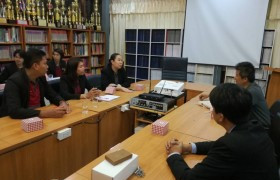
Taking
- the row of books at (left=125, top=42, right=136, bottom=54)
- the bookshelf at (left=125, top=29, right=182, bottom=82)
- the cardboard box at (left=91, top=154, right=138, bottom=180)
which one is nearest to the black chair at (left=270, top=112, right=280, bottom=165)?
the cardboard box at (left=91, top=154, right=138, bottom=180)

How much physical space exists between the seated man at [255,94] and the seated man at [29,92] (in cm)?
176

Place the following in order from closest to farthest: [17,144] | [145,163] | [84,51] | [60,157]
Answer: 1. [145,163]
2. [17,144]
3. [60,157]
4. [84,51]

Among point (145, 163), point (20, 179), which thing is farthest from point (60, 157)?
point (145, 163)

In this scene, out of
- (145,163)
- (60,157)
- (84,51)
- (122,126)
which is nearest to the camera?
(145,163)

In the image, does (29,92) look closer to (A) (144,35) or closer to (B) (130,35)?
(A) (144,35)

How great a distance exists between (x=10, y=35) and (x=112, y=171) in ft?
13.5

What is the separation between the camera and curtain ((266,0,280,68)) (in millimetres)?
4172

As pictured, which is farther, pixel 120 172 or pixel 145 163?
pixel 145 163

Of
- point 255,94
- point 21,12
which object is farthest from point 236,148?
point 21,12

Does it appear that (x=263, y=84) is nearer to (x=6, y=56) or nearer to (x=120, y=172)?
(x=120, y=172)

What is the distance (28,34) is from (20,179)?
3.60m

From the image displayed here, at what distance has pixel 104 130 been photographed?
2330 mm

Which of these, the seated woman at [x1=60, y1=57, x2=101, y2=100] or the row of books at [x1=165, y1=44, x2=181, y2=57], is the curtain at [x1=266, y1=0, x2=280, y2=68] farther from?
the seated woman at [x1=60, y1=57, x2=101, y2=100]

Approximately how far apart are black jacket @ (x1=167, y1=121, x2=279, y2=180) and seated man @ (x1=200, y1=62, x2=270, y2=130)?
96cm
